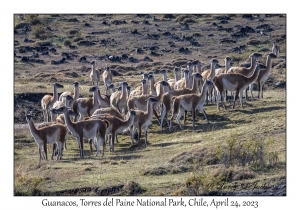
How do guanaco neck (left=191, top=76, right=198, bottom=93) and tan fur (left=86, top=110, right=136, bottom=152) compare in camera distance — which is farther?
guanaco neck (left=191, top=76, right=198, bottom=93)

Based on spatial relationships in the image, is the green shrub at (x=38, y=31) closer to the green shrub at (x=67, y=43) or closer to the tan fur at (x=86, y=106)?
the green shrub at (x=67, y=43)

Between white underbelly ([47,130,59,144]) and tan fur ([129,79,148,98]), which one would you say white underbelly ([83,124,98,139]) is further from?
tan fur ([129,79,148,98])

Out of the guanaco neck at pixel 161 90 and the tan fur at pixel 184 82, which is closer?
the guanaco neck at pixel 161 90

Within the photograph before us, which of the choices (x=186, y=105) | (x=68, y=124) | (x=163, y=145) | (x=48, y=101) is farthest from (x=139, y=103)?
(x=68, y=124)

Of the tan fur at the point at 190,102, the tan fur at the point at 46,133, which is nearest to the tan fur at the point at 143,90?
the tan fur at the point at 190,102

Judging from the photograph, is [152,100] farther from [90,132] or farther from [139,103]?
[90,132]

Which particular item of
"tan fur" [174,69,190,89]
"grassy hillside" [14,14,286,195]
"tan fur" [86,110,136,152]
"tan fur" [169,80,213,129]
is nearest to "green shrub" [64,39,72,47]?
"grassy hillside" [14,14,286,195]

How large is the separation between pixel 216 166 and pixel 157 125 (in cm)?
868

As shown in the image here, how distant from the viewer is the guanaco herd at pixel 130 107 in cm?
2216

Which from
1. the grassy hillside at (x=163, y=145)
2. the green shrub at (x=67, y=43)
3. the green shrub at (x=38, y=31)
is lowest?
the grassy hillside at (x=163, y=145)

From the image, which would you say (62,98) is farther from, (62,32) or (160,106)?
(62,32)

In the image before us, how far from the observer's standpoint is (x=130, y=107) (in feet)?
87.2

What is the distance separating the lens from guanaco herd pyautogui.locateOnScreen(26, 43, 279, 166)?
22.2m

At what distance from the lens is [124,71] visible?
44719 millimetres
